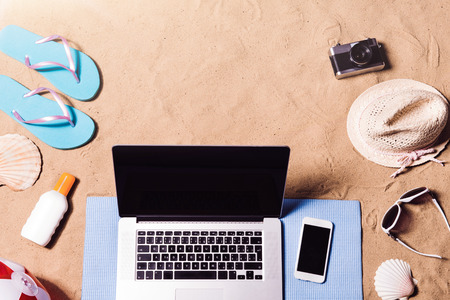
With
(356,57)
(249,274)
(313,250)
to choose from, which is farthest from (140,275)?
(356,57)

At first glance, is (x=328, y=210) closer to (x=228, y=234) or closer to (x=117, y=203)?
(x=228, y=234)

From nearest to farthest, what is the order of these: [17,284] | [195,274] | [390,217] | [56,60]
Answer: [17,284], [195,274], [390,217], [56,60]

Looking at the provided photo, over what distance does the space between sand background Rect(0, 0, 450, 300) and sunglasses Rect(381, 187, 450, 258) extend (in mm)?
17

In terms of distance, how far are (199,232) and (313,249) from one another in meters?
0.28

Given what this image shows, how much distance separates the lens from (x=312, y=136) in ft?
3.80

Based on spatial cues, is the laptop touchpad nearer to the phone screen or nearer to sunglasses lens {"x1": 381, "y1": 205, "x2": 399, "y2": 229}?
the phone screen

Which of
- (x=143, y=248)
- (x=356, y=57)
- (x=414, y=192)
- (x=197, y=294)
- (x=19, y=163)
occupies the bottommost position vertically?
(x=197, y=294)

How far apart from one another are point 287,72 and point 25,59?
2.39ft

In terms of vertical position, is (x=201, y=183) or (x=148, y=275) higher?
(x=201, y=183)

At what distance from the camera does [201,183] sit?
0.99m

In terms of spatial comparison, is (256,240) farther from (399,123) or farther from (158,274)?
(399,123)

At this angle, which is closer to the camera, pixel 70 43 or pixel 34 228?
pixel 34 228

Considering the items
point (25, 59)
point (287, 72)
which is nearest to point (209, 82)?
point (287, 72)

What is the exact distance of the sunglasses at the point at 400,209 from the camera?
108cm
